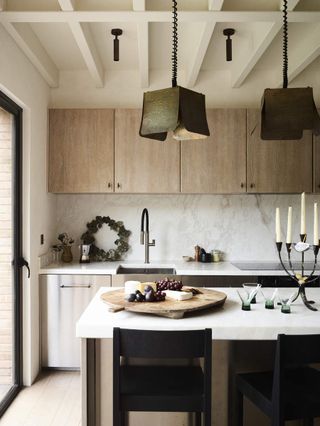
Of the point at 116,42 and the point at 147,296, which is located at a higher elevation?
the point at 116,42

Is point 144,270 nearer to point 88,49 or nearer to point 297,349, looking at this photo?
point 88,49

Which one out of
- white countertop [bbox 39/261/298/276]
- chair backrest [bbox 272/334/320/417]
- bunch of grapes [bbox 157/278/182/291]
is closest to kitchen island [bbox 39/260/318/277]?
white countertop [bbox 39/261/298/276]

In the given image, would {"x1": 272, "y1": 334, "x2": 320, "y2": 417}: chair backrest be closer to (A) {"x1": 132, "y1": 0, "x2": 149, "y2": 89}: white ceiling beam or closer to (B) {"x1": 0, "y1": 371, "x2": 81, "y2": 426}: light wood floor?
(B) {"x1": 0, "y1": 371, "x2": 81, "y2": 426}: light wood floor

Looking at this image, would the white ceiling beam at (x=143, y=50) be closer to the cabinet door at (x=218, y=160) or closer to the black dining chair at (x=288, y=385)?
the cabinet door at (x=218, y=160)

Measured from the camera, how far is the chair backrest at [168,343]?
162 cm

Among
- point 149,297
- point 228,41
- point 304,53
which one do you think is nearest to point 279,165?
point 304,53

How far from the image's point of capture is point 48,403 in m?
3.12

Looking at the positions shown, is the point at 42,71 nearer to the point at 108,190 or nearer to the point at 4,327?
the point at 108,190

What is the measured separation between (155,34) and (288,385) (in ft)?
9.18

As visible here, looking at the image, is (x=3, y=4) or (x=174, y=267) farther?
(x=174, y=267)

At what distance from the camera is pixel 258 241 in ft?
14.3

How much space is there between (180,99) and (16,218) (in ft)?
6.64

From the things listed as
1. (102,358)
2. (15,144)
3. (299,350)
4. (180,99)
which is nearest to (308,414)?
(299,350)

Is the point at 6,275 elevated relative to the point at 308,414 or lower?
elevated
